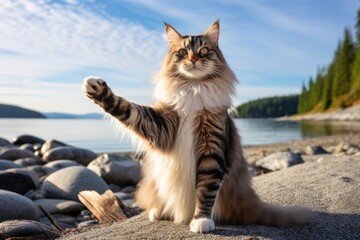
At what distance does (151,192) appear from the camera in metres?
3.87

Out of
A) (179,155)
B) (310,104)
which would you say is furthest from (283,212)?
(310,104)

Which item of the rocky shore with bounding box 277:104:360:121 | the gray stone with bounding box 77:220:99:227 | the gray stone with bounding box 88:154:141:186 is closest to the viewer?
the gray stone with bounding box 77:220:99:227

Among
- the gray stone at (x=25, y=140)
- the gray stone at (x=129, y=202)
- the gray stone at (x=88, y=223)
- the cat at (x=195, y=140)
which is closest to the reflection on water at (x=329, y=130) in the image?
the gray stone at (x=25, y=140)

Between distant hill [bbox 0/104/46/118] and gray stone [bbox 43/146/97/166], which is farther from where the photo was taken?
distant hill [bbox 0/104/46/118]

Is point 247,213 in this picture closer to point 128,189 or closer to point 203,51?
point 203,51

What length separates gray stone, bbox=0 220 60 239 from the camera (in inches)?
162

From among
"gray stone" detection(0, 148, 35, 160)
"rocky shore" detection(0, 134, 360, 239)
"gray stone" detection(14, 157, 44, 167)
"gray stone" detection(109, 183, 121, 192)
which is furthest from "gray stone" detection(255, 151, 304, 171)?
"gray stone" detection(0, 148, 35, 160)

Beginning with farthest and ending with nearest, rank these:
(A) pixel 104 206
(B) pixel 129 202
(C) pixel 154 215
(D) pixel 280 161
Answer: (D) pixel 280 161 < (B) pixel 129 202 < (A) pixel 104 206 < (C) pixel 154 215

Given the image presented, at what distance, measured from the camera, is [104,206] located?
5414mm

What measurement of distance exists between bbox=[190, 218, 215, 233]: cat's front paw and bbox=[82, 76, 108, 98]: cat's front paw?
1.41 m

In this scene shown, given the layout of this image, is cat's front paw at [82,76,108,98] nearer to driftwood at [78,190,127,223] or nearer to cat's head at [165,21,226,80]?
cat's head at [165,21,226,80]

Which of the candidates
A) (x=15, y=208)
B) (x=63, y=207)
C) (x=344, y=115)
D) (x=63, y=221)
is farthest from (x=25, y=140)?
(x=344, y=115)

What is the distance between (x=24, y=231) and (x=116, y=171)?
15.6 ft

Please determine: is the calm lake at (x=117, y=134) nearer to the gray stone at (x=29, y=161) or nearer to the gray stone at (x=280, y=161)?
the gray stone at (x=280, y=161)
